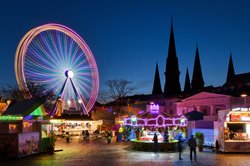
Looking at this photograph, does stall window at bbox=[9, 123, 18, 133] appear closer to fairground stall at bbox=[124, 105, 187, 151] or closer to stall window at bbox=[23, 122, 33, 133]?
stall window at bbox=[23, 122, 33, 133]

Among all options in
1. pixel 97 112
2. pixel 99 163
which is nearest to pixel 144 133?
pixel 99 163

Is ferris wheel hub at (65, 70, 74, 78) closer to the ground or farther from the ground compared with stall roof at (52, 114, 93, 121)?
farther from the ground

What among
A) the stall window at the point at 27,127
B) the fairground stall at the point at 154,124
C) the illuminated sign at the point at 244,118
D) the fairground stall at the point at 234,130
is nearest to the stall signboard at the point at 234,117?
the fairground stall at the point at 234,130

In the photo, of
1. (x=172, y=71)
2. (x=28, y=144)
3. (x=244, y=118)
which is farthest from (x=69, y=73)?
(x=172, y=71)

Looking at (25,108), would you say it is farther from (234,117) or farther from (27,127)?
(234,117)

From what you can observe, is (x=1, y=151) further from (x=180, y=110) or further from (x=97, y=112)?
(x=180, y=110)

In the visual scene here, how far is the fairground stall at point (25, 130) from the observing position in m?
24.3

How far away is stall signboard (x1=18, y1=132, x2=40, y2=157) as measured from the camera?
24.6 m

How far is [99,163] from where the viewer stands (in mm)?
21312

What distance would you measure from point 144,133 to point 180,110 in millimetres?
48265

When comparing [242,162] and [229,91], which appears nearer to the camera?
[242,162]

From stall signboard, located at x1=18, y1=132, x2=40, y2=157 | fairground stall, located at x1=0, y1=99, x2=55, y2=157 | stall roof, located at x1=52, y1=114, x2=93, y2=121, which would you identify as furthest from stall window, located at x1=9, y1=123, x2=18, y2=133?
stall roof, located at x1=52, y1=114, x2=93, y2=121

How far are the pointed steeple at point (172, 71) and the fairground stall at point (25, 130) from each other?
92.0 metres

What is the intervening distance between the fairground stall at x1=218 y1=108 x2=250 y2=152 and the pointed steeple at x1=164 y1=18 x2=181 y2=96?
3486 inches
